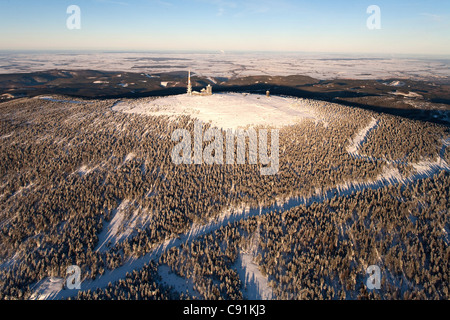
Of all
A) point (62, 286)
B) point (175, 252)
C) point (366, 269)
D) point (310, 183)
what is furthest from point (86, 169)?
point (366, 269)

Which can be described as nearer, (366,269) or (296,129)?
(366,269)

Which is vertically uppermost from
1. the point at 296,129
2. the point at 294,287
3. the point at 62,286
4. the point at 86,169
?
the point at 296,129

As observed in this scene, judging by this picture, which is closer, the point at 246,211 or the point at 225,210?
the point at 246,211

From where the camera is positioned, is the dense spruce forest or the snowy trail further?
the snowy trail

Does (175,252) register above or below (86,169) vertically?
below

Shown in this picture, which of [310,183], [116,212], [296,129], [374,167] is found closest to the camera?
[116,212]

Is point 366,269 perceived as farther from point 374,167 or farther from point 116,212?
point 116,212

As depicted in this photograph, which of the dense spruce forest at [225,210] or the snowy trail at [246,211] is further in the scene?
the snowy trail at [246,211]
